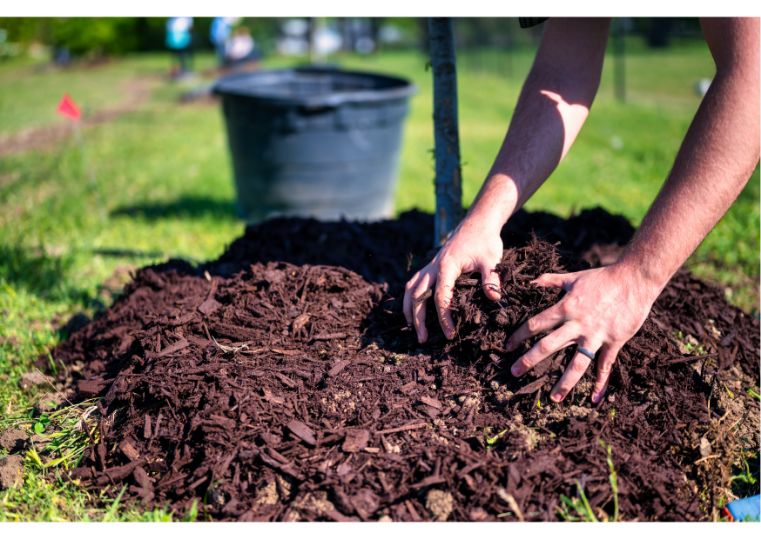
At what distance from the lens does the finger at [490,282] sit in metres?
2.24

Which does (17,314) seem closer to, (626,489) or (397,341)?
(397,341)

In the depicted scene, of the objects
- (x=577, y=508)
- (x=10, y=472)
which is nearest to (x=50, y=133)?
(x=10, y=472)

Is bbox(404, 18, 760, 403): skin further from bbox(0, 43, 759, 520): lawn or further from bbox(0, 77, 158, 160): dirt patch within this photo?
bbox(0, 77, 158, 160): dirt patch

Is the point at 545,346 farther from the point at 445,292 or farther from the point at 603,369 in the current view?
the point at 445,292

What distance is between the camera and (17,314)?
353 cm

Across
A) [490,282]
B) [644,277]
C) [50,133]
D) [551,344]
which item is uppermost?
[644,277]

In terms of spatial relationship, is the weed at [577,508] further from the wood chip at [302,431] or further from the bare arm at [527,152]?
the wood chip at [302,431]

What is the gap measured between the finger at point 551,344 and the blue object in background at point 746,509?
0.70 meters

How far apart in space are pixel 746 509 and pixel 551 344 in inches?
30.3

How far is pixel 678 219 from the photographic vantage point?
1.91 meters

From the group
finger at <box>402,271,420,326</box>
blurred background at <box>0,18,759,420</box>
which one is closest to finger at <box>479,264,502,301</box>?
finger at <box>402,271,420,326</box>

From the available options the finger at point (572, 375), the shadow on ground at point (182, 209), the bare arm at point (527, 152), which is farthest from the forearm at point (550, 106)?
the shadow on ground at point (182, 209)

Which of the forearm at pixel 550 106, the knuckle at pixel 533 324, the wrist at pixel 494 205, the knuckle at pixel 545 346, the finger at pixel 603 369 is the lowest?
the finger at pixel 603 369

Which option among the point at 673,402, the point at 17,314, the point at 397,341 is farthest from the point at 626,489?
the point at 17,314
